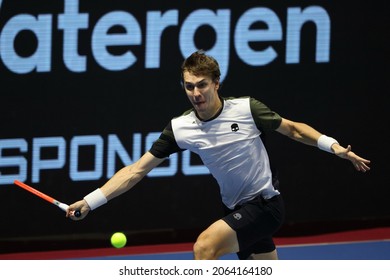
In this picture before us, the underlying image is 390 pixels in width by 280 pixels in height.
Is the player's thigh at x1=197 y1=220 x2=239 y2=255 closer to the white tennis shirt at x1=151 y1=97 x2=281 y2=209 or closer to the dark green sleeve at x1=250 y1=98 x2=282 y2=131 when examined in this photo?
Result: the white tennis shirt at x1=151 y1=97 x2=281 y2=209

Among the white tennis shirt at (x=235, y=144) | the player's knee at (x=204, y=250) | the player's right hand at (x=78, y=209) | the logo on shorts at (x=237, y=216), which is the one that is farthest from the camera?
the white tennis shirt at (x=235, y=144)

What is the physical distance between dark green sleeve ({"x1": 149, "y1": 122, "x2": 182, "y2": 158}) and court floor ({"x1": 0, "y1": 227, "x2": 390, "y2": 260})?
7.95 feet

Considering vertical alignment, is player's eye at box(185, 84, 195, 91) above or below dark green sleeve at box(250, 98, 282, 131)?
above

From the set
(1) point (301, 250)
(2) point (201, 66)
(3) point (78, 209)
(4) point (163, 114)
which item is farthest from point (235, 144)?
(1) point (301, 250)

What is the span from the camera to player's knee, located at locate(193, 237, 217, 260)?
20.4ft

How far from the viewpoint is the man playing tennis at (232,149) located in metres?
6.56

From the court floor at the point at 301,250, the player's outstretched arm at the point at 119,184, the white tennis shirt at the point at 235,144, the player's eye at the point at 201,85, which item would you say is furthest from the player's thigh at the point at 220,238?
the court floor at the point at 301,250

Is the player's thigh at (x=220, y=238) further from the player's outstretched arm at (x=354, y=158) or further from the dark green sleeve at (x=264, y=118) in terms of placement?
the player's outstretched arm at (x=354, y=158)

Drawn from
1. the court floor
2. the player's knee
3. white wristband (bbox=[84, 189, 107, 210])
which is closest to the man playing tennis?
white wristband (bbox=[84, 189, 107, 210])

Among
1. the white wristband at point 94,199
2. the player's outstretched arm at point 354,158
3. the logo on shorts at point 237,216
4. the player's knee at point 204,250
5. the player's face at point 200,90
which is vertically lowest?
the player's knee at point 204,250

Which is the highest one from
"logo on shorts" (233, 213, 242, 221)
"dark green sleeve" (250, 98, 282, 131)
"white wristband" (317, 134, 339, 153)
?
"dark green sleeve" (250, 98, 282, 131)

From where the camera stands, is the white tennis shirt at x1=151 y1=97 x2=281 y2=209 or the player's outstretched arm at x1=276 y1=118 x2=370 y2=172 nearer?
the player's outstretched arm at x1=276 y1=118 x2=370 y2=172
